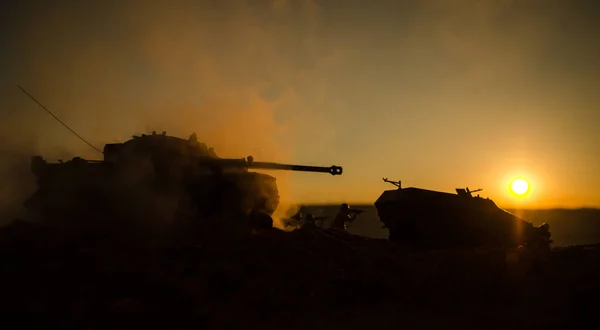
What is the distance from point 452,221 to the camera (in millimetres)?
17766

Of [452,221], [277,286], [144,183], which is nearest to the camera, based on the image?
[277,286]

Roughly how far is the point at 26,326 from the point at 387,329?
18.8 ft

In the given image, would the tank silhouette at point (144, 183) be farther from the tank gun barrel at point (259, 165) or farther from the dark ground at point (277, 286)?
the dark ground at point (277, 286)

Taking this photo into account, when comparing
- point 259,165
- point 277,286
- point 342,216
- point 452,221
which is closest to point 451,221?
point 452,221

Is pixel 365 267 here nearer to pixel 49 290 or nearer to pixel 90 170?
pixel 49 290

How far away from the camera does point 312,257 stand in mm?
11531

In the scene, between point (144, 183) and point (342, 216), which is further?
point (342, 216)

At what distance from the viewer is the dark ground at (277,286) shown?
826 centimetres

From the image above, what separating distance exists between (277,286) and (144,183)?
675 cm

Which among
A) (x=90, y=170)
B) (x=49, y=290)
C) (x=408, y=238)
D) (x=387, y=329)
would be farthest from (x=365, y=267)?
(x=90, y=170)

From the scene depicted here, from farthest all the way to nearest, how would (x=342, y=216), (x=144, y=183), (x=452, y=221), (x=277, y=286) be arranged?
(x=342, y=216) < (x=452, y=221) < (x=144, y=183) < (x=277, y=286)

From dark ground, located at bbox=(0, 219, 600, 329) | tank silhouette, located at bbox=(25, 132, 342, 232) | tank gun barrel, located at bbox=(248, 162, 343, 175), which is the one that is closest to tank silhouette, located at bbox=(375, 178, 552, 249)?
tank gun barrel, located at bbox=(248, 162, 343, 175)

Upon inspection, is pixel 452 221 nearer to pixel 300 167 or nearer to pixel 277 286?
pixel 300 167

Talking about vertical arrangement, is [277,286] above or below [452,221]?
below
